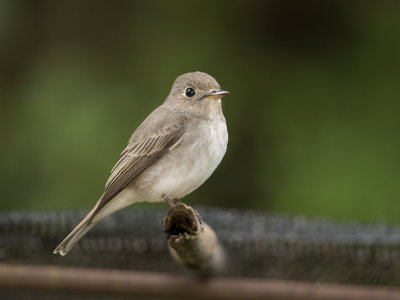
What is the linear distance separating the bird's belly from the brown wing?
0.04m

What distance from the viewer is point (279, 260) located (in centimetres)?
331

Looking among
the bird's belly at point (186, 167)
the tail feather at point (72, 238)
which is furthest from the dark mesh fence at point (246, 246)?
the tail feather at point (72, 238)

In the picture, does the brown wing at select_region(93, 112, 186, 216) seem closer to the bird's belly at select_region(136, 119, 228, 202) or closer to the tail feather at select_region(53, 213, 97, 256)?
the bird's belly at select_region(136, 119, 228, 202)

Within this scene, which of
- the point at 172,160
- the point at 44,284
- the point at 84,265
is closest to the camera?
the point at 44,284

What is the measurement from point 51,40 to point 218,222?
2961 mm

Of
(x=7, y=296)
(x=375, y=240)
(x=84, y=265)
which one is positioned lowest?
(x=7, y=296)

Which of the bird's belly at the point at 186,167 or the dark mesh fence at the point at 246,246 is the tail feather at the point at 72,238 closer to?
the bird's belly at the point at 186,167

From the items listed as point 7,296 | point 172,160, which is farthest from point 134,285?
point 7,296

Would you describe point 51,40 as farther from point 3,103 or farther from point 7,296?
point 7,296

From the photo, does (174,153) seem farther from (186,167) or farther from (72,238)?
(72,238)

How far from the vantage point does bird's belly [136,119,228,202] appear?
3.04 metres

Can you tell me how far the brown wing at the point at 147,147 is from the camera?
3152mm

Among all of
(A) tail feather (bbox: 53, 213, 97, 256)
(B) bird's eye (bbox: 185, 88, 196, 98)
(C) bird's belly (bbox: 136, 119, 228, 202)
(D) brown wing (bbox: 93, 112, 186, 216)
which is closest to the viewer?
(A) tail feather (bbox: 53, 213, 97, 256)

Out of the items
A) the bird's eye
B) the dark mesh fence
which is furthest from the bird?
the dark mesh fence
